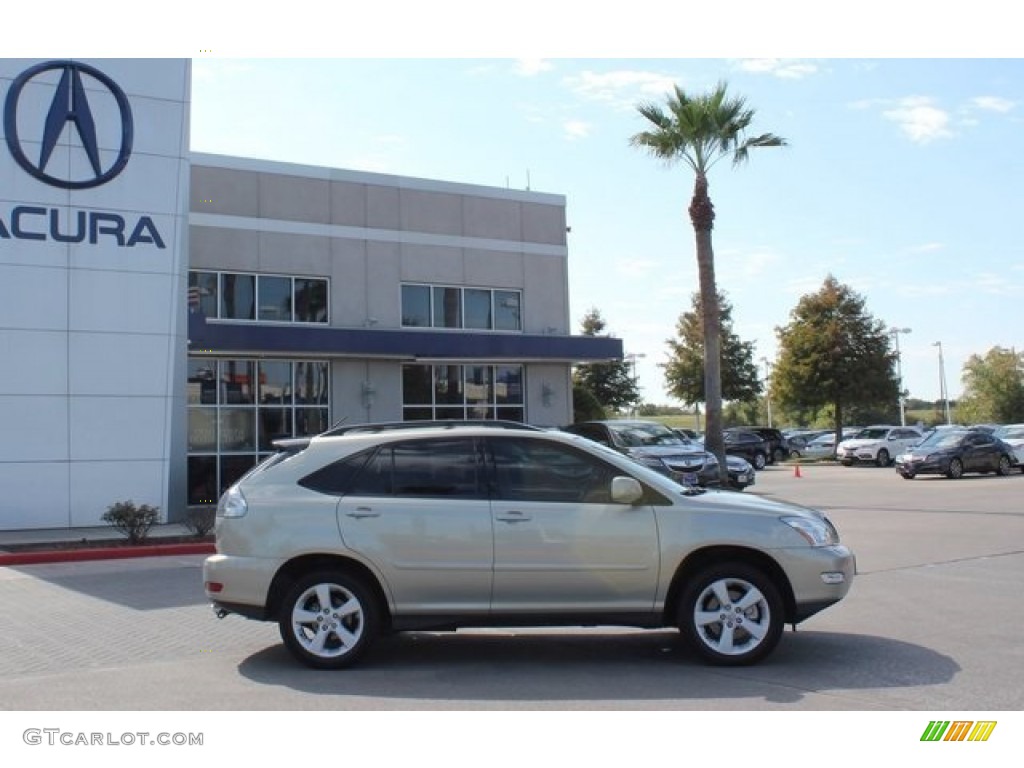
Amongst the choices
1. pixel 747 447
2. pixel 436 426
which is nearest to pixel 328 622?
pixel 436 426

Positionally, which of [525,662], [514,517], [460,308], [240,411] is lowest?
[525,662]

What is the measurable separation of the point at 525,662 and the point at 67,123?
44.9 feet

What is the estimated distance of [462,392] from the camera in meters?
25.7

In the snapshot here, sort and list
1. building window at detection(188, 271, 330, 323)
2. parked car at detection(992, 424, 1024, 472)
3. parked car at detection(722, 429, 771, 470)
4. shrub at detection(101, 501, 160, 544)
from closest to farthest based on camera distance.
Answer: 1. shrub at detection(101, 501, 160, 544)
2. building window at detection(188, 271, 330, 323)
3. parked car at detection(992, 424, 1024, 472)
4. parked car at detection(722, 429, 771, 470)

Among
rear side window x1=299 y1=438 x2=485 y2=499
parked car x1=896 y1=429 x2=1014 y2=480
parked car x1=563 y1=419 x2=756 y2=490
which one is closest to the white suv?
parked car x1=896 y1=429 x2=1014 y2=480

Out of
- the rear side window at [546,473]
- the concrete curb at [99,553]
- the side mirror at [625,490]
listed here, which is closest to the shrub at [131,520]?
the concrete curb at [99,553]

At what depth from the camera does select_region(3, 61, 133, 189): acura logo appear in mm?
16516

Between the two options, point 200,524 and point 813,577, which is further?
point 200,524

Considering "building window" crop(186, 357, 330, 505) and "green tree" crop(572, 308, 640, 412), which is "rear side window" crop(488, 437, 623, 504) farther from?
"green tree" crop(572, 308, 640, 412)

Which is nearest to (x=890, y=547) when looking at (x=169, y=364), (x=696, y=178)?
(x=169, y=364)

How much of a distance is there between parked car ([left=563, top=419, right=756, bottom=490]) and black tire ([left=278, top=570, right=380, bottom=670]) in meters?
12.4

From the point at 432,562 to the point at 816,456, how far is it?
43.1 meters

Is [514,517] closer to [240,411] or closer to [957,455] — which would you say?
[240,411]

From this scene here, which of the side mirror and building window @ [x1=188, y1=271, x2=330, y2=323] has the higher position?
building window @ [x1=188, y1=271, x2=330, y2=323]
